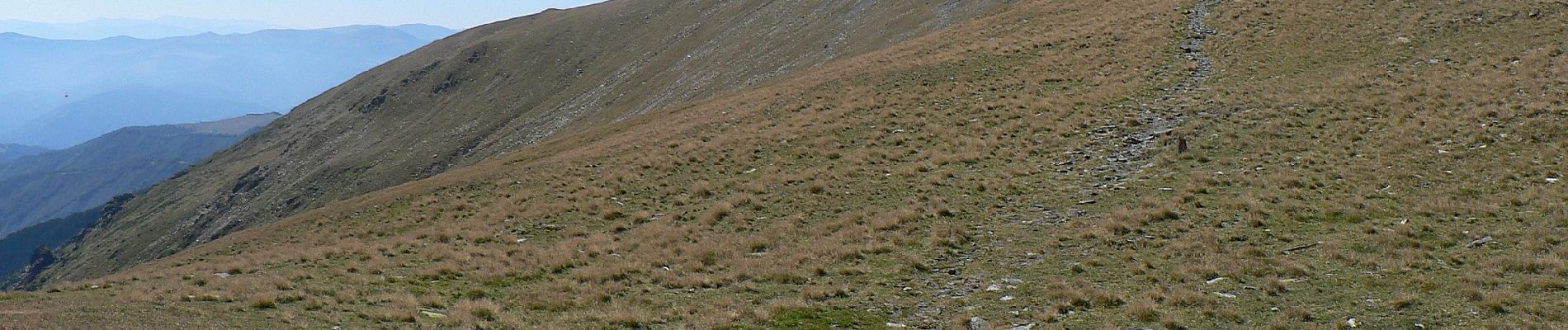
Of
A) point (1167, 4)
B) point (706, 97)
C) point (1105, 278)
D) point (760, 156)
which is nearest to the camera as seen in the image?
point (1105, 278)

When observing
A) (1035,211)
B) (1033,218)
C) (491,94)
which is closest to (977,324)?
(1033,218)

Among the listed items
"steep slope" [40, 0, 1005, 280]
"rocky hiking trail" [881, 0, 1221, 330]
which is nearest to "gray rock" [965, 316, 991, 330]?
"rocky hiking trail" [881, 0, 1221, 330]

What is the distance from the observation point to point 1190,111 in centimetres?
2869

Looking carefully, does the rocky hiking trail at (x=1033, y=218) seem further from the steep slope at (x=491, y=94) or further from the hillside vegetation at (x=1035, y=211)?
the steep slope at (x=491, y=94)

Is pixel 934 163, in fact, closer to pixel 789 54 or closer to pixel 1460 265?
pixel 1460 265

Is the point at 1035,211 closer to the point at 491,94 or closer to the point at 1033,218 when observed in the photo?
the point at 1033,218

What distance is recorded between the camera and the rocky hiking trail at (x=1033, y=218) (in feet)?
45.8

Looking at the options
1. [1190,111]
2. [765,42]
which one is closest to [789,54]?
[765,42]

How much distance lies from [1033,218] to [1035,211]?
56cm

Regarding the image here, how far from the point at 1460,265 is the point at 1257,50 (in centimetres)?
2547

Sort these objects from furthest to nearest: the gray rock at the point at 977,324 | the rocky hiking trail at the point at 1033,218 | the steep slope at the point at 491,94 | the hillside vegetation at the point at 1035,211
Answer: the steep slope at the point at 491,94 → the rocky hiking trail at the point at 1033,218 → the hillside vegetation at the point at 1035,211 → the gray rock at the point at 977,324

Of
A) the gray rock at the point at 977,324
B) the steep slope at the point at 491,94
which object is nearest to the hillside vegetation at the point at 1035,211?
the gray rock at the point at 977,324

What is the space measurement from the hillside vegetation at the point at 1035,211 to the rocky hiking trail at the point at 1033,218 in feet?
0.34

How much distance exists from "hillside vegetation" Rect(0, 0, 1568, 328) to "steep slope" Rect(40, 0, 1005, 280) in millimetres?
22352
